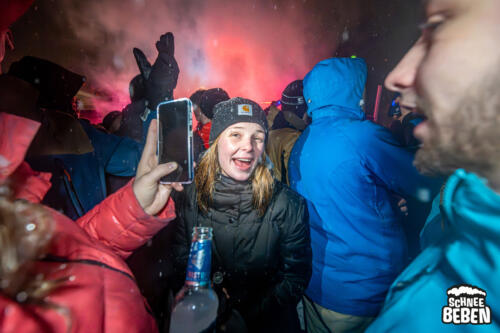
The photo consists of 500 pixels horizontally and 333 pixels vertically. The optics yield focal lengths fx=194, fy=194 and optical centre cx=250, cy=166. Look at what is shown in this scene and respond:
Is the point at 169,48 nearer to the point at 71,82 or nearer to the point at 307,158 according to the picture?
the point at 71,82

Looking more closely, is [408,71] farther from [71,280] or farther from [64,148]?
[64,148]

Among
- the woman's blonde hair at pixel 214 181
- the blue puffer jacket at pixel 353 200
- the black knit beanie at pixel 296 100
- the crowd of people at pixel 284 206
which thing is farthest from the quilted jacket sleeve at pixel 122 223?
the black knit beanie at pixel 296 100

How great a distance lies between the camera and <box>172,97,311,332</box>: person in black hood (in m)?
1.68

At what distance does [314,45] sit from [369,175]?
1835 centimetres

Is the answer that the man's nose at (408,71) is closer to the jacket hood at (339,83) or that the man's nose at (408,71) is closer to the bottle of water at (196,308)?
the jacket hood at (339,83)

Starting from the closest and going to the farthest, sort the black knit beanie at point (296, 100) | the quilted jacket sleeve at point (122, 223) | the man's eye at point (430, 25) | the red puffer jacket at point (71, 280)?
the red puffer jacket at point (71, 280) < the man's eye at point (430, 25) < the quilted jacket sleeve at point (122, 223) < the black knit beanie at point (296, 100)

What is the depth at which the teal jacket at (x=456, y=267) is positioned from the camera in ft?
1.87

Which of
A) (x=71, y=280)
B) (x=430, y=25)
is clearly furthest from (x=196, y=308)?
(x=430, y=25)

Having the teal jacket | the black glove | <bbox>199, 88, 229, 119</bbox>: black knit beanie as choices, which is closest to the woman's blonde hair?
→ the black glove

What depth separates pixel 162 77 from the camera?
2.27m

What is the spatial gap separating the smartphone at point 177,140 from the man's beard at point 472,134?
1295 mm

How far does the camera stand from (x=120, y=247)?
Result: 4.02ft

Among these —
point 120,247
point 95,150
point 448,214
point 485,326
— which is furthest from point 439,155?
point 95,150

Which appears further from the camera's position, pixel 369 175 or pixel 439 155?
pixel 369 175
